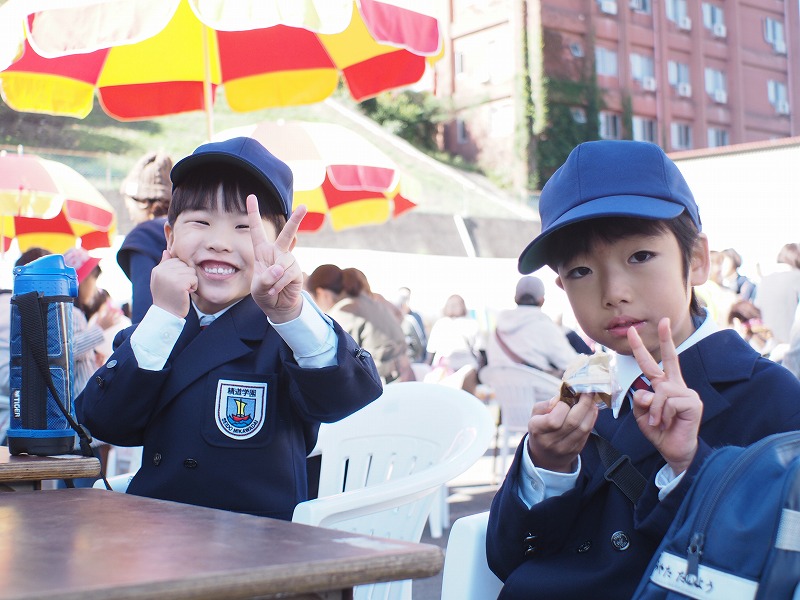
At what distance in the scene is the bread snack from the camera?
4.62 feet

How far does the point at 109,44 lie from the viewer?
168 inches

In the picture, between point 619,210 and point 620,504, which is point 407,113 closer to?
point 619,210

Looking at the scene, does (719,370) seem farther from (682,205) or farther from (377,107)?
(377,107)

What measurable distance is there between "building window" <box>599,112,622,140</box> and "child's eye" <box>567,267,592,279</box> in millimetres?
38594

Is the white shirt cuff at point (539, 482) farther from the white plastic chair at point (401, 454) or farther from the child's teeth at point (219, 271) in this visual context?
the child's teeth at point (219, 271)

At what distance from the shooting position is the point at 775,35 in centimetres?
4297

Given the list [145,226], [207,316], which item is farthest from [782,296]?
[207,316]

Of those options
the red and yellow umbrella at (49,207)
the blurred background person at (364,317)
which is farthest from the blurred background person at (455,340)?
the red and yellow umbrella at (49,207)

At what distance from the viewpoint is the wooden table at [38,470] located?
1.70m

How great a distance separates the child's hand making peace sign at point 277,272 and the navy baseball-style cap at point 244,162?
262mm

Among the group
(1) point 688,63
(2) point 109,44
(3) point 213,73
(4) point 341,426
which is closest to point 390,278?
(3) point 213,73

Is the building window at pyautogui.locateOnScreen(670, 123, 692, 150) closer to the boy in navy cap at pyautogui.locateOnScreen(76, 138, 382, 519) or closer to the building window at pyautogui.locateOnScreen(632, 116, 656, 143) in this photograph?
the building window at pyautogui.locateOnScreen(632, 116, 656, 143)

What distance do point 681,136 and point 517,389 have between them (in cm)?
3655

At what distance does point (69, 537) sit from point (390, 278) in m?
19.1
